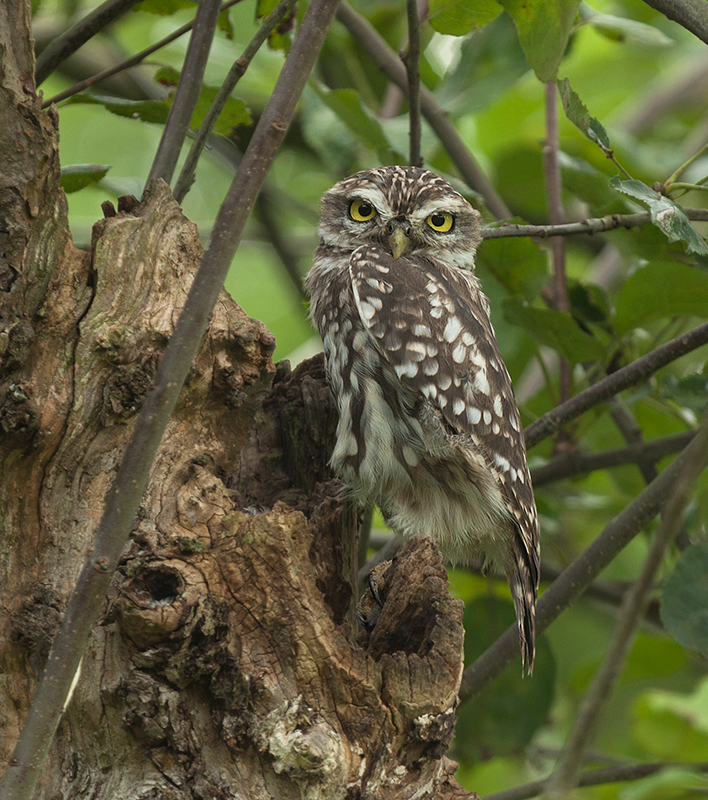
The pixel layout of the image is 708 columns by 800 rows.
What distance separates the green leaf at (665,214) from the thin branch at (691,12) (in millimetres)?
390

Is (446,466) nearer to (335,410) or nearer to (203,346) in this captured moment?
(335,410)

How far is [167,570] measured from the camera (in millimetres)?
1827

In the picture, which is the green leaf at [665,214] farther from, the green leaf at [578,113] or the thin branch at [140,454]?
the thin branch at [140,454]

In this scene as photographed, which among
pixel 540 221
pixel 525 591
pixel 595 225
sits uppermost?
pixel 540 221

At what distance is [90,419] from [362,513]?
1.08m

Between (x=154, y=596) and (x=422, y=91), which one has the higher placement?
(x=422, y=91)

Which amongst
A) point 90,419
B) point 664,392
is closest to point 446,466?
point 664,392

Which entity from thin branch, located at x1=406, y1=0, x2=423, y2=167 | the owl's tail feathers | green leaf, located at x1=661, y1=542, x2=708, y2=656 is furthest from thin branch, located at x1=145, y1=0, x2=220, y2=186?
green leaf, located at x1=661, y1=542, x2=708, y2=656

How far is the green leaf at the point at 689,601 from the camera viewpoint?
268 cm

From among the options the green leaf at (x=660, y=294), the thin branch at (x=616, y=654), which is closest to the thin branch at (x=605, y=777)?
the green leaf at (x=660, y=294)

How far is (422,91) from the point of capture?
134 inches

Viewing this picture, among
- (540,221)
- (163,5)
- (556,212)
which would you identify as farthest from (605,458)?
(540,221)

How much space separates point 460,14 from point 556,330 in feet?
3.27

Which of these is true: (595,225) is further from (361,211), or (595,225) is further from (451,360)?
(361,211)
